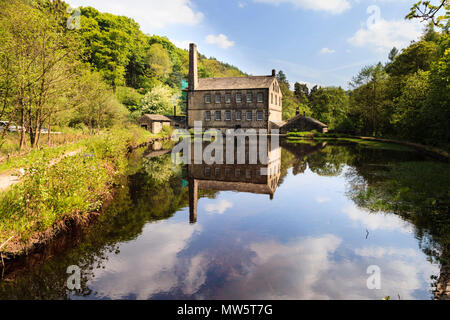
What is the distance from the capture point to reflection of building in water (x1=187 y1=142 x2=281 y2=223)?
13.0 m

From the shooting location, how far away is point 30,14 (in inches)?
580

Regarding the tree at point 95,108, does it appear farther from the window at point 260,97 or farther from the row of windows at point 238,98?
the window at point 260,97

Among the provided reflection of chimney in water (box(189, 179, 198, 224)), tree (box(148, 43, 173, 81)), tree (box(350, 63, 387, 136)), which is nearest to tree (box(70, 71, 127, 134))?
reflection of chimney in water (box(189, 179, 198, 224))

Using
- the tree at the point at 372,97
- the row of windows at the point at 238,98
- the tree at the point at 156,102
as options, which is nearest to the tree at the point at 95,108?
the tree at the point at 156,102

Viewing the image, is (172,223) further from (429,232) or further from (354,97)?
(354,97)

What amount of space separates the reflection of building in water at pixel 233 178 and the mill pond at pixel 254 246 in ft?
0.54

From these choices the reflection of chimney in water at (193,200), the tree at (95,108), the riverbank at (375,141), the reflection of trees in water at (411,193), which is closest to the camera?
the reflection of trees in water at (411,193)

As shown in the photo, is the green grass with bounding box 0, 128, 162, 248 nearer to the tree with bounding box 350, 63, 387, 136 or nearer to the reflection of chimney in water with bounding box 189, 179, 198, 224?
the reflection of chimney in water with bounding box 189, 179, 198, 224

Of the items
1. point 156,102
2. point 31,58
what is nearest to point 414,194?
point 31,58

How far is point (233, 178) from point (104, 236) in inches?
336

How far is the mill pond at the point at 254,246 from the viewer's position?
543cm

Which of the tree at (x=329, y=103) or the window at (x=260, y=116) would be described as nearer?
the window at (x=260, y=116)
